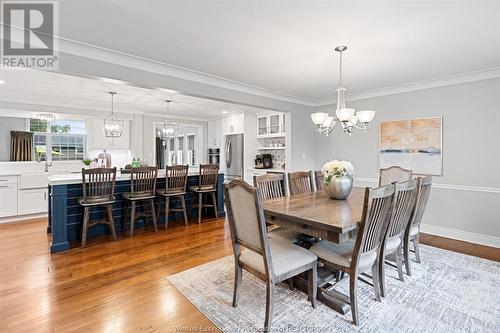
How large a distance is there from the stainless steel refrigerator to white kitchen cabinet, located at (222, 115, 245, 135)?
0.12 metres

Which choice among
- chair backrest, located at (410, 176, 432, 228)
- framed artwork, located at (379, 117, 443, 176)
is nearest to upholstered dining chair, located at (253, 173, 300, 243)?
chair backrest, located at (410, 176, 432, 228)

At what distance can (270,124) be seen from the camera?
6.39 meters

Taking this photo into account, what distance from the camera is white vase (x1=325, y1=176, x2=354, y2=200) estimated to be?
282 cm

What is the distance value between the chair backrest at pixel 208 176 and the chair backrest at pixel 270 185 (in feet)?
5.69

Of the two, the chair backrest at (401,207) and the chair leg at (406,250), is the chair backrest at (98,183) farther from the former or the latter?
the chair leg at (406,250)

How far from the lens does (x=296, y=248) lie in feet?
7.09

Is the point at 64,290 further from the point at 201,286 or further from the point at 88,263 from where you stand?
the point at 201,286

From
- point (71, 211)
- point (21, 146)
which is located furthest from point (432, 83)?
point (21, 146)

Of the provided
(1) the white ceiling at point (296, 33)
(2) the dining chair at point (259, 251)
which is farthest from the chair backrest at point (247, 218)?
(1) the white ceiling at point (296, 33)

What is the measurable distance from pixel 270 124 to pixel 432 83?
10.9 feet

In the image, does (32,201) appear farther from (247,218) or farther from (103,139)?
(247,218)

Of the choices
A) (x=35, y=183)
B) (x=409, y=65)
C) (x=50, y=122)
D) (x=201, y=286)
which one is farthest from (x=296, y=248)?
(x=50, y=122)

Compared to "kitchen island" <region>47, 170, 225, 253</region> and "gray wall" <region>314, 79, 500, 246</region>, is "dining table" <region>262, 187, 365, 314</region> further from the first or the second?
"kitchen island" <region>47, 170, 225, 253</region>

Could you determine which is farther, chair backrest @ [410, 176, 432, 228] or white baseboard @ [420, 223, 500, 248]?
white baseboard @ [420, 223, 500, 248]
